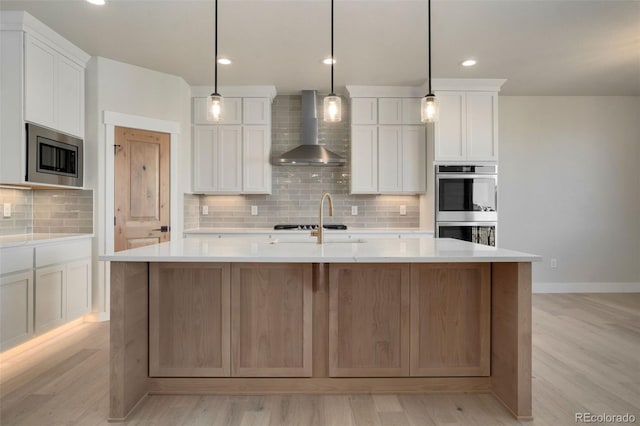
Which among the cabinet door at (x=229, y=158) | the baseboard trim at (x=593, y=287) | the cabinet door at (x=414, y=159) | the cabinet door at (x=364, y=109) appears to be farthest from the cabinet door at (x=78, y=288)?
the baseboard trim at (x=593, y=287)

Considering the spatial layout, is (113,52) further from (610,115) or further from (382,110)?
(610,115)

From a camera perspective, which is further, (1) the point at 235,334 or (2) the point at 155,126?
(2) the point at 155,126

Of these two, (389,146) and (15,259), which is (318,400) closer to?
(15,259)

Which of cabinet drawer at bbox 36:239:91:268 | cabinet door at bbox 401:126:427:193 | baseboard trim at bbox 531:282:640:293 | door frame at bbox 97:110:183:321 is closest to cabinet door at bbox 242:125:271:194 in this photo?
door frame at bbox 97:110:183:321

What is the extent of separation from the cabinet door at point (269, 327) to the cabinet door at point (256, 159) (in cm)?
255

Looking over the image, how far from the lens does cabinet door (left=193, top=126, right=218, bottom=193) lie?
4.73 metres

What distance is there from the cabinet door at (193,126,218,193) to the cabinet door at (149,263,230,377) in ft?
8.40

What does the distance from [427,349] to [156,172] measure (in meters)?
3.37

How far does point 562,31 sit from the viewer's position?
3318mm

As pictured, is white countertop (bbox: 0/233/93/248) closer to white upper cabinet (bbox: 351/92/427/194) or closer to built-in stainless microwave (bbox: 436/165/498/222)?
white upper cabinet (bbox: 351/92/427/194)

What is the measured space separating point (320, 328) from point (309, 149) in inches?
109

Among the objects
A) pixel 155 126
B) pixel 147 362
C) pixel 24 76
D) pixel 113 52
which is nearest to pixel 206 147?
pixel 155 126

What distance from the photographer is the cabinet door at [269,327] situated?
2.32 m

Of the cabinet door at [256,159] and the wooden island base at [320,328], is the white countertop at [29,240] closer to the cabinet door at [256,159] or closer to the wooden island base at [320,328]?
the wooden island base at [320,328]
